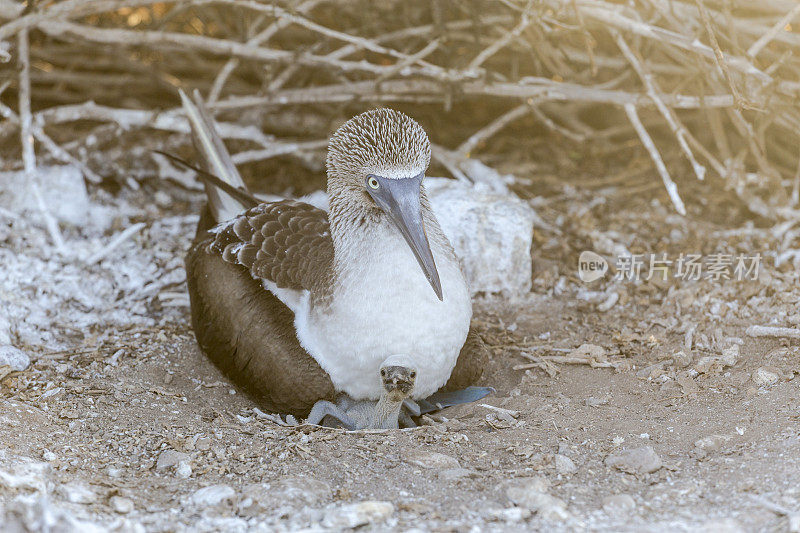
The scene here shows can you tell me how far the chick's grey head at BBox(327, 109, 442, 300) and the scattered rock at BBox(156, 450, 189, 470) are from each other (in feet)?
4.11

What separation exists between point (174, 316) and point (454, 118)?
337cm

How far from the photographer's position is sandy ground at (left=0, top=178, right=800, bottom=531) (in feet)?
10.3

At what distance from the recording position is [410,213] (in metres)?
3.99

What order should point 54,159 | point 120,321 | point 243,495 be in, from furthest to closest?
point 54,159, point 120,321, point 243,495

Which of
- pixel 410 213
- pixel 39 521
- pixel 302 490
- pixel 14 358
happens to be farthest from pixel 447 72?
pixel 39 521

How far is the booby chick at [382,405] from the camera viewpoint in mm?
3875

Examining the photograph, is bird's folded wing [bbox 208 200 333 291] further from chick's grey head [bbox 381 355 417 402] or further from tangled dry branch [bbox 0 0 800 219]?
tangled dry branch [bbox 0 0 800 219]

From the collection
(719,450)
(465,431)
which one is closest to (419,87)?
(465,431)

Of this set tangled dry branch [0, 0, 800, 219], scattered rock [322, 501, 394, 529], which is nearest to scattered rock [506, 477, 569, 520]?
scattered rock [322, 501, 394, 529]

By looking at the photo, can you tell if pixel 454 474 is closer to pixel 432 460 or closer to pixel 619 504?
→ pixel 432 460

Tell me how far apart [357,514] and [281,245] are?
1.85 metres

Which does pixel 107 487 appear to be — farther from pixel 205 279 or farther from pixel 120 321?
pixel 120 321

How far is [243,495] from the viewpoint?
326cm

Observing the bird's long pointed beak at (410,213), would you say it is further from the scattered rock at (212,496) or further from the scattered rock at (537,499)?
the scattered rock at (212,496)
